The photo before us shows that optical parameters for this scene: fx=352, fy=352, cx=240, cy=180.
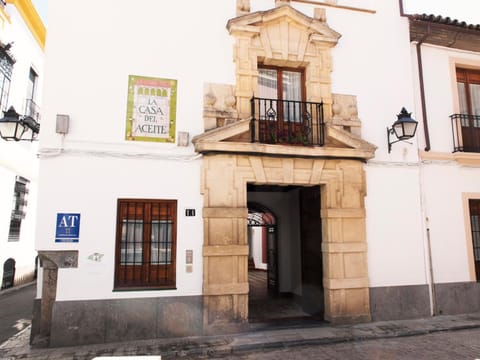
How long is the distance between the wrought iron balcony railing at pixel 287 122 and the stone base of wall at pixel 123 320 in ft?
10.6

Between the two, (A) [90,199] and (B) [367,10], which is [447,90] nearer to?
(B) [367,10]

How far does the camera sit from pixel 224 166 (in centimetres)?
642

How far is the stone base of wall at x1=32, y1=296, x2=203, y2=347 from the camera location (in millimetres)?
5555

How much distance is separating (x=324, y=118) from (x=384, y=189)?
6.25ft

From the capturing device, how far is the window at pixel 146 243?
19.8 feet

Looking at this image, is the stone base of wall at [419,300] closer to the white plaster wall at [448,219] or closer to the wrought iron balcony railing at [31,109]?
the white plaster wall at [448,219]

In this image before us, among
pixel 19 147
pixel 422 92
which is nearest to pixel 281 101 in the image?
pixel 422 92

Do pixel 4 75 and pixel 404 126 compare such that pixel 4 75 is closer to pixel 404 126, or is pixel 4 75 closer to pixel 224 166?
pixel 224 166

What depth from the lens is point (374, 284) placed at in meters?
6.86

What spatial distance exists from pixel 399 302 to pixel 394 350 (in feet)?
5.59

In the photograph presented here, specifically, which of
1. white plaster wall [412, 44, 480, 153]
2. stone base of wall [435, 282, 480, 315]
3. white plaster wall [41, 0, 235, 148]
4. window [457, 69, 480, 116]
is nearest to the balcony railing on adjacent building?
white plaster wall [412, 44, 480, 153]

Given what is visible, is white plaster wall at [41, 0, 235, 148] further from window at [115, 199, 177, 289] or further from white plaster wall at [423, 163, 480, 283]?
white plaster wall at [423, 163, 480, 283]

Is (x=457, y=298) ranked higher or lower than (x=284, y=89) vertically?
lower

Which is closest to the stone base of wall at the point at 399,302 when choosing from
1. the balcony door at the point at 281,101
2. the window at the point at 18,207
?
the balcony door at the point at 281,101
